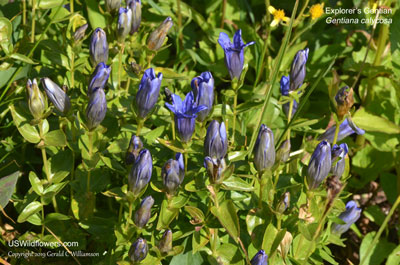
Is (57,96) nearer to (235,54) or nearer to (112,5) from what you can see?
(112,5)

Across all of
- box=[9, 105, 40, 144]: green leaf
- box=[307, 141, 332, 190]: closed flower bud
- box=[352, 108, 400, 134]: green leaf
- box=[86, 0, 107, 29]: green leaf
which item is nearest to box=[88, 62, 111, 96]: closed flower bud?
box=[9, 105, 40, 144]: green leaf

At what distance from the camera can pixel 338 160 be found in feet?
6.07

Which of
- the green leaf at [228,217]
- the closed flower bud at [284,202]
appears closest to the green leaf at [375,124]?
the closed flower bud at [284,202]

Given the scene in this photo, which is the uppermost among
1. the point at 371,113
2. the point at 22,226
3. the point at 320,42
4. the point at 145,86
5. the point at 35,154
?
the point at 145,86

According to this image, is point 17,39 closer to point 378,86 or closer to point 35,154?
point 35,154

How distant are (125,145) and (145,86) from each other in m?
0.29

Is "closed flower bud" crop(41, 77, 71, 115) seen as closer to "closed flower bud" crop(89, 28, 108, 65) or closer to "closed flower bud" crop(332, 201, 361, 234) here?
"closed flower bud" crop(89, 28, 108, 65)

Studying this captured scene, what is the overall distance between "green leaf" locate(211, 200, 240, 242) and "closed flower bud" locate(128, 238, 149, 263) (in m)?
0.25

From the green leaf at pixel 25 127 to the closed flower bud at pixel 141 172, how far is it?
1.37ft

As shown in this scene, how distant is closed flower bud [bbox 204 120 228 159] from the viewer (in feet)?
5.45

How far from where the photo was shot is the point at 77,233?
2098 millimetres

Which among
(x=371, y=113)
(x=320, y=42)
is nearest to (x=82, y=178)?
(x=371, y=113)

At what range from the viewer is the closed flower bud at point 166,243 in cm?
172

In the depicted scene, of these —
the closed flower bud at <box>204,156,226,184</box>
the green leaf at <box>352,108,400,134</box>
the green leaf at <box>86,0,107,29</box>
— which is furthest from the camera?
the green leaf at <box>86,0,107,29</box>
